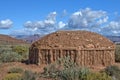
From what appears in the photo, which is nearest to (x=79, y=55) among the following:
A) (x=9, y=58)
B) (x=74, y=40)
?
(x=74, y=40)

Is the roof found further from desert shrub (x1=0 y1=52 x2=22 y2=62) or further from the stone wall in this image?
desert shrub (x1=0 y1=52 x2=22 y2=62)

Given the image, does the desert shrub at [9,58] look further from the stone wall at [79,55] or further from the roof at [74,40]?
the stone wall at [79,55]

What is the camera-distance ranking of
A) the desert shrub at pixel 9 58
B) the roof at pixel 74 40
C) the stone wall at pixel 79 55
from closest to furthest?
the stone wall at pixel 79 55
the roof at pixel 74 40
the desert shrub at pixel 9 58

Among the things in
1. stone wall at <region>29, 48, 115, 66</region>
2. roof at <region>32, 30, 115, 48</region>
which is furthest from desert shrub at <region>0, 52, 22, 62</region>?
stone wall at <region>29, 48, 115, 66</region>

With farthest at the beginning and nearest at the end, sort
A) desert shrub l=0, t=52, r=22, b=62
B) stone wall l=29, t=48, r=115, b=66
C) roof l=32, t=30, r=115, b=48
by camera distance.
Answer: desert shrub l=0, t=52, r=22, b=62 → roof l=32, t=30, r=115, b=48 → stone wall l=29, t=48, r=115, b=66

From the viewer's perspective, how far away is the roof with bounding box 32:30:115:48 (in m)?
30.9

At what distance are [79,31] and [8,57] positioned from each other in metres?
8.79

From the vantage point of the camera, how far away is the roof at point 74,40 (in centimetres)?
3089

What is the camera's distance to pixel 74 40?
3158 centimetres

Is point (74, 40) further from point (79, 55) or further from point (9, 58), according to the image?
point (9, 58)

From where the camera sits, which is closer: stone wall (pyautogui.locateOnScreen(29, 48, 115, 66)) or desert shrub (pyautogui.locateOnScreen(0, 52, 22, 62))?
stone wall (pyautogui.locateOnScreen(29, 48, 115, 66))

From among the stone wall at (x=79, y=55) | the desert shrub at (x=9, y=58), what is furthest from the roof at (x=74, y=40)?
the desert shrub at (x=9, y=58)

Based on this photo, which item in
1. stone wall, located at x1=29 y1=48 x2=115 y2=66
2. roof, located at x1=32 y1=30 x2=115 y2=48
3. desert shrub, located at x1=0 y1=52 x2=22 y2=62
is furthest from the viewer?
desert shrub, located at x1=0 y1=52 x2=22 y2=62

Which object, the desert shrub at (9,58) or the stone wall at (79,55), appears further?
the desert shrub at (9,58)
